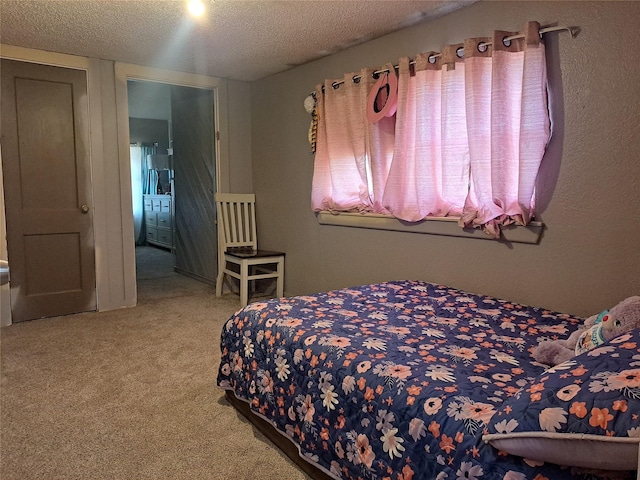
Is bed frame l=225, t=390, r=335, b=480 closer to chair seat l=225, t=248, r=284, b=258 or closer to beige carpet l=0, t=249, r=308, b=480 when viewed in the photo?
beige carpet l=0, t=249, r=308, b=480

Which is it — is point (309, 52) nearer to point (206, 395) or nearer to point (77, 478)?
point (206, 395)

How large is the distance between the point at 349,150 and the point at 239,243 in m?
1.66

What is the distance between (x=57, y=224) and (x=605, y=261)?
12.7 ft

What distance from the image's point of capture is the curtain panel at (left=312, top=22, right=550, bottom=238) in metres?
2.30

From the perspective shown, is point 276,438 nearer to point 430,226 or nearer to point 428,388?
point 428,388

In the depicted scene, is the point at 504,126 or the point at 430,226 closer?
the point at 504,126

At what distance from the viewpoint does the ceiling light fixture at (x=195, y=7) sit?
2.57 metres

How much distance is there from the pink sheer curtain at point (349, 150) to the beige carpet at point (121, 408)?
141cm

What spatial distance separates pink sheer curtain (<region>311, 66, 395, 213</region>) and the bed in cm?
103

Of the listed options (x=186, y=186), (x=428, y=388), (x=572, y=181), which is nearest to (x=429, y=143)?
(x=572, y=181)

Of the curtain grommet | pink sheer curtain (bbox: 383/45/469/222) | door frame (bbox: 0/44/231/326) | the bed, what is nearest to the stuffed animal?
the bed

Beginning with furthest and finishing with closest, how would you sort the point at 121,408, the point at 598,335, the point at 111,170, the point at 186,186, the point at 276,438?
the point at 186,186
the point at 111,170
the point at 121,408
the point at 276,438
the point at 598,335

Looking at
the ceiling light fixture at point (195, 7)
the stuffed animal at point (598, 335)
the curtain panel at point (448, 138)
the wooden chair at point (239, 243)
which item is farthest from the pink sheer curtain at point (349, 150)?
the stuffed animal at point (598, 335)

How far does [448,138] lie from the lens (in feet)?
8.87
